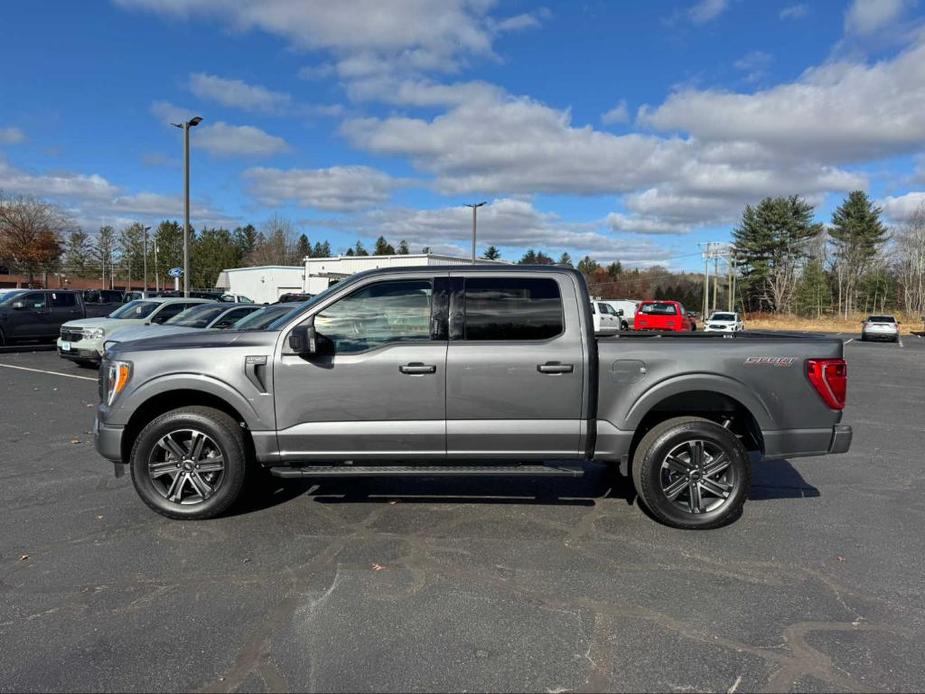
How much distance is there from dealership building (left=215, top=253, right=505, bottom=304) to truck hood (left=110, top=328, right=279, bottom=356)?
1443 inches

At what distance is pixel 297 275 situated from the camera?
177 feet

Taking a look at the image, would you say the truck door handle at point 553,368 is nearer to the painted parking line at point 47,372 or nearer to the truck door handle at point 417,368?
the truck door handle at point 417,368

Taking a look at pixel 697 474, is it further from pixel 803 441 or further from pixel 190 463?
pixel 190 463

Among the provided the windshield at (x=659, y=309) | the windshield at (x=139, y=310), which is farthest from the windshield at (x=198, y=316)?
the windshield at (x=659, y=309)

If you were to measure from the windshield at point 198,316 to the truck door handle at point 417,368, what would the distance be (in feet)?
32.5

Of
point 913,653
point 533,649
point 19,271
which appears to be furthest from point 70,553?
point 19,271

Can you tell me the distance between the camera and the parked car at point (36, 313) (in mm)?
18125

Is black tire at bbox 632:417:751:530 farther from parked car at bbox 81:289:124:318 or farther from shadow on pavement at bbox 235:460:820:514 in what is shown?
parked car at bbox 81:289:124:318

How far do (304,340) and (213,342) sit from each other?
0.80 m

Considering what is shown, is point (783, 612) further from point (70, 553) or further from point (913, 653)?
point (70, 553)

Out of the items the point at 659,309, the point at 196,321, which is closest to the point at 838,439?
the point at 196,321

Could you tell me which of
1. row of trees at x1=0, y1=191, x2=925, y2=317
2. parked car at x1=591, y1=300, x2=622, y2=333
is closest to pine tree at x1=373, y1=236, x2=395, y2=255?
row of trees at x1=0, y1=191, x2=925, y2=317

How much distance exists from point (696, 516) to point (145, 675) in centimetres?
367

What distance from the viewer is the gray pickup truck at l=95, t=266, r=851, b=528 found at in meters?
4.59
